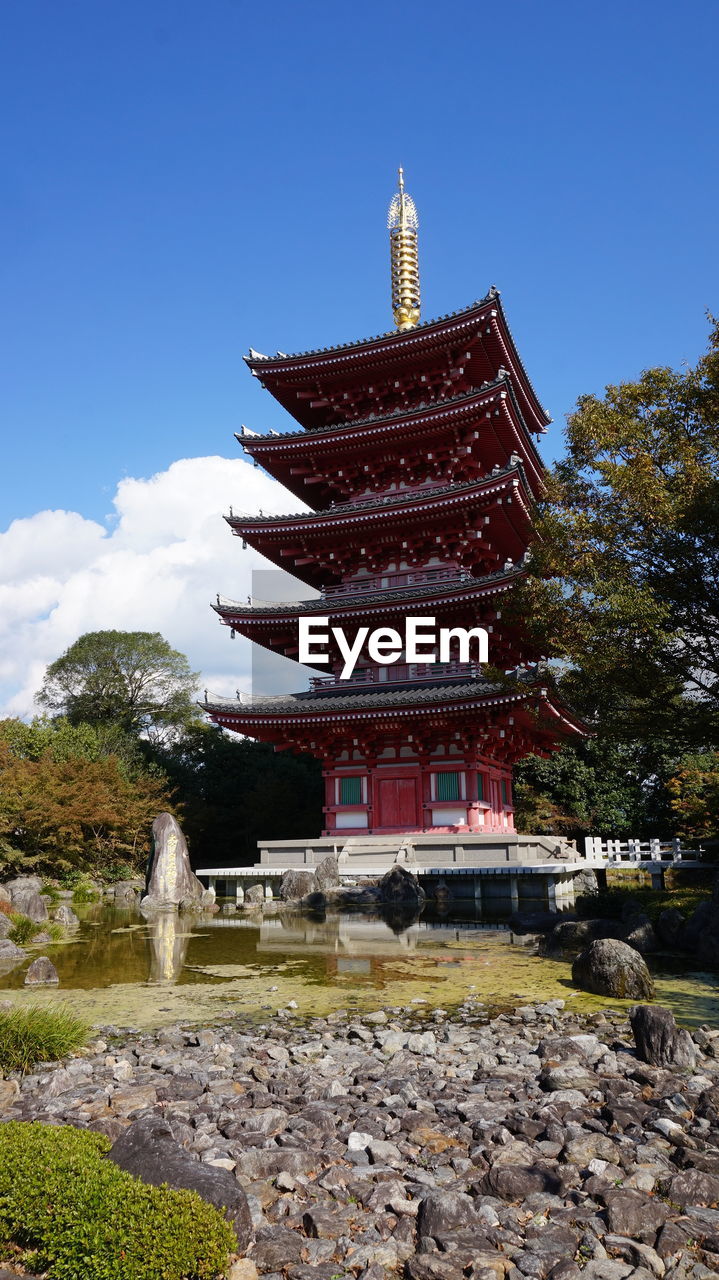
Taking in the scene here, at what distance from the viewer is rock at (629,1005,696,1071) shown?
286 inches

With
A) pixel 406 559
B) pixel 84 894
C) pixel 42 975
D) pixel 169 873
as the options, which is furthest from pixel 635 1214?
pixel 84 894

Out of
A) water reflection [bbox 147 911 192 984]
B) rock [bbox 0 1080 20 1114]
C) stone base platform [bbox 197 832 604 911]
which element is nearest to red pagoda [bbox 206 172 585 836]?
stone base platform [bbox 197 832 604 911]

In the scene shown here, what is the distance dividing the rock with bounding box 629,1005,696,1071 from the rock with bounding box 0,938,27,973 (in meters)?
11.2

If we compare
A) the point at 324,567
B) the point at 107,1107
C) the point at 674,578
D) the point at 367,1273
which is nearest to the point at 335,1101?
the point at 107,1107

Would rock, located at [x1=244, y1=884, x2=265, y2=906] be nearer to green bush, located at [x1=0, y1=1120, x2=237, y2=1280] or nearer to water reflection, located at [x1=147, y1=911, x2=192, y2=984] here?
water reflection, located at [x1=147, y1=911, x2=192, y2=984]

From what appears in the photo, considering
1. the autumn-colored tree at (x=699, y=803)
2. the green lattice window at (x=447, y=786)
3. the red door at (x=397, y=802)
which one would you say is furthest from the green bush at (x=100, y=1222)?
the red door at (x=397, y=802)

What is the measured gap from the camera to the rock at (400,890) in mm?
22297

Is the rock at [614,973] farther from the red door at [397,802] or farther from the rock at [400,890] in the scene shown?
the red door at [397,802]

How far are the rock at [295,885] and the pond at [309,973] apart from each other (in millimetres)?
3779

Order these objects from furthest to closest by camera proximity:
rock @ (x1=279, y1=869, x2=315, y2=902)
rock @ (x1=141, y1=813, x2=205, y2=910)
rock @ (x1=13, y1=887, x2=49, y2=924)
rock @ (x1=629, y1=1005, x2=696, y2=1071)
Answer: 1. rock @ (x1=141, y1=813, x2=205, y2=910)
2. rock @ (x1=279, y1=869, x2=315, y2=902)
3. rock @ (x1=13, y1=887, x2=49, y2=924)
4. rock @ (x1=629, y1=1005, x2=696, y2=1071)

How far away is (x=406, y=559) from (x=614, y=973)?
2061 centimetres

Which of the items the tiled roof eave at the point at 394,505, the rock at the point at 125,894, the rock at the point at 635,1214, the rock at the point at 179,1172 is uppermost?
the tiled roof eave at the point at 394,505

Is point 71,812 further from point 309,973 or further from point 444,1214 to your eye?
point 444,1214

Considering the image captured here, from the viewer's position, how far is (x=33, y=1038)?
7766mm
